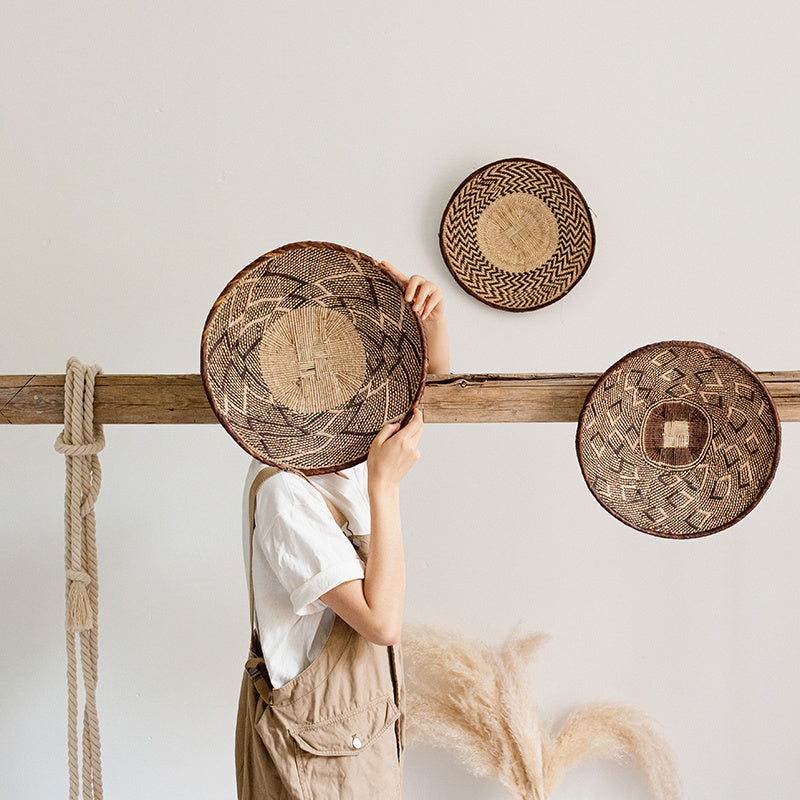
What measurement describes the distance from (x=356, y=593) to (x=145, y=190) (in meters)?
0.99

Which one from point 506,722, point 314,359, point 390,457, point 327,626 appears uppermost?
point 314,359

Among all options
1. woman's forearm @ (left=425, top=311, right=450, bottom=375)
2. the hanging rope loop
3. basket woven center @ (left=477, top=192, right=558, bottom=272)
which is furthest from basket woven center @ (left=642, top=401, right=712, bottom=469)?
the hanging rope loop

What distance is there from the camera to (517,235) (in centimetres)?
154

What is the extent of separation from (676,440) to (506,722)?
0.75 meters

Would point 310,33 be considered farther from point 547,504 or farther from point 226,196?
point 547,504

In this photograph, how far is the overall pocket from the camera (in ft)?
3.39

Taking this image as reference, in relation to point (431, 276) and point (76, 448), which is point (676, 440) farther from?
point (76, 448)

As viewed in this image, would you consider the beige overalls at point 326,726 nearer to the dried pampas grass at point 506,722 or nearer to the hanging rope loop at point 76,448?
the hanging rope loop at point 76,448

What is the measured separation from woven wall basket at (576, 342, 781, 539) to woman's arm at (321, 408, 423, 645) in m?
0.27

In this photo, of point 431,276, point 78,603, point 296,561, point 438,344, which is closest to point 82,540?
point 78,603

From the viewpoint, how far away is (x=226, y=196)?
5.10 feet

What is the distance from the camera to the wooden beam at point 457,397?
1.09m

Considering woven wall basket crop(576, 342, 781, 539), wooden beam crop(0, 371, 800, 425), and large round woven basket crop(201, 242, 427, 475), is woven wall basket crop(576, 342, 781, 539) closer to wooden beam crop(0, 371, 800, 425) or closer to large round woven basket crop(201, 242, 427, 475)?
wooden beam crop(0, 371, 800, 425)

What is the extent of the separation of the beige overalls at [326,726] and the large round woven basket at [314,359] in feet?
0.24
